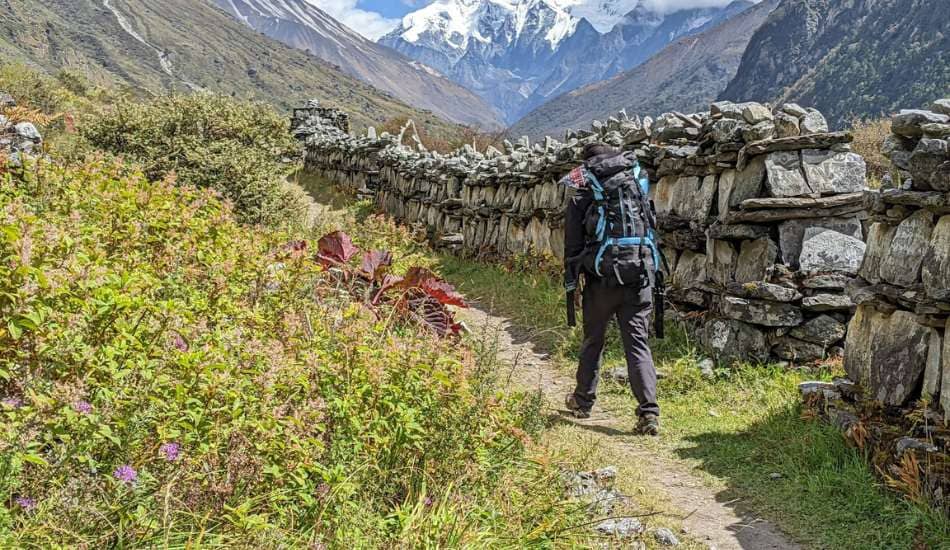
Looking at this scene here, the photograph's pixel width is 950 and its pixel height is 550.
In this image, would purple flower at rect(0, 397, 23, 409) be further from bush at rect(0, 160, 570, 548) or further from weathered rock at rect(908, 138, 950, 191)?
weathered rock at rect(908, 138, 950, 191)

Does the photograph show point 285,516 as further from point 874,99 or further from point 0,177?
point 874,99

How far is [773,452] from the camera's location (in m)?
4.82

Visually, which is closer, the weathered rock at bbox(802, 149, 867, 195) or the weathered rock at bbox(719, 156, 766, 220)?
the weathered rock at bbox(802, 149, 867, 195)

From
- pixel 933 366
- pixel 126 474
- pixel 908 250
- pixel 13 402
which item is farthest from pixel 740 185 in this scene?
pixel 13 402

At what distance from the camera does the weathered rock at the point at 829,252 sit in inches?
242

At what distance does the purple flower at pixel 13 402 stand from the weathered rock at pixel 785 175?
5.77m

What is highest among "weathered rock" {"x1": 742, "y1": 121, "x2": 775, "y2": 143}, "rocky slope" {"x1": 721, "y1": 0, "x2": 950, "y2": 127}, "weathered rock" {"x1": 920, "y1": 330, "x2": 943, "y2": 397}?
"rocky slope" {"x1": 721, "y1": 0, "x2": 950, "y2": 127}

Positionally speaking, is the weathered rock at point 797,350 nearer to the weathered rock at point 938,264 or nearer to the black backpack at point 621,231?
the black backpack at point 621,231

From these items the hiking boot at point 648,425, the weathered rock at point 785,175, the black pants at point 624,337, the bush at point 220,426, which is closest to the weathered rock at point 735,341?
the weathered rock at point 785,175

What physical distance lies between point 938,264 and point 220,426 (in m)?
3.88

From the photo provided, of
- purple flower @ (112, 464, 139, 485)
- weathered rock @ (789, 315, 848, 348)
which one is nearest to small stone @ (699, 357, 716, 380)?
weathered rock @ (789, 315, 848, 348)

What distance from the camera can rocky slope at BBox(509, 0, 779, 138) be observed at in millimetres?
145575

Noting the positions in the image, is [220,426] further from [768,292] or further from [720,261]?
[720,261]

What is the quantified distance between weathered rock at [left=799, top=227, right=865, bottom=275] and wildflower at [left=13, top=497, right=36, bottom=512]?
5.86 meters
